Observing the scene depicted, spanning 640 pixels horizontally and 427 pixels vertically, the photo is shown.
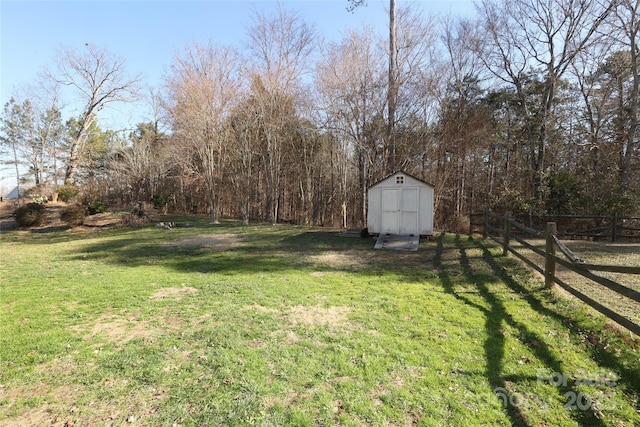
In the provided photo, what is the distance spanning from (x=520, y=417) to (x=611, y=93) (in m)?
20.9

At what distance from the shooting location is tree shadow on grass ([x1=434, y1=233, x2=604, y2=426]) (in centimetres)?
244

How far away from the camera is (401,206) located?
35.6 feet

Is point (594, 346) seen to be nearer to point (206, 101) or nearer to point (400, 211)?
point (400, 211)

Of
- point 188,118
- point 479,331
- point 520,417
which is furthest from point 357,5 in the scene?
point 520,417

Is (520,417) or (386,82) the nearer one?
(520,417)

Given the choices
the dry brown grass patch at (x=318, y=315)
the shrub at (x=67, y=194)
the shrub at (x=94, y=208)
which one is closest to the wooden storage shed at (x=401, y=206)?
the dry brown grass patch at (x=318, y=315)

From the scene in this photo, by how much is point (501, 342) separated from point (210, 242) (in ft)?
31.8

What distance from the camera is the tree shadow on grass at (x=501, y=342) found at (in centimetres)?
244

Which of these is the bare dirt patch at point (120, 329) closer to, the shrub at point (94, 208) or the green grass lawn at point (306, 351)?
the green grass lawn at point (306, 351)

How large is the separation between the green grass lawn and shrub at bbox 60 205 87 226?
10189mm

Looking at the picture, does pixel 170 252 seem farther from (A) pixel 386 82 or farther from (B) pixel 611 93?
(B) pixel 611 93

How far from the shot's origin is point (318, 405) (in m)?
2.46

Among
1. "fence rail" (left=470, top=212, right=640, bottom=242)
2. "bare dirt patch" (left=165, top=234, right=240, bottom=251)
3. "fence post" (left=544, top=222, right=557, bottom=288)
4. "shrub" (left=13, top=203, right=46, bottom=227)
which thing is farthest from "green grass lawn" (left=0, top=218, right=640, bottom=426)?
"shrub" (left=13, top=203, right=46, bottom=227)

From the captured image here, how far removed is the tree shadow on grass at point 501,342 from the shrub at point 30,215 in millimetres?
19715
